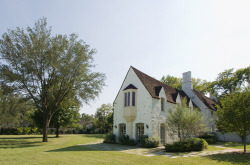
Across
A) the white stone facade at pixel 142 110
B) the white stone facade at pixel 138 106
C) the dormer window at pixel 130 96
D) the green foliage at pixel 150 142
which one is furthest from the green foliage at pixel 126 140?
the dormer window at pixel 130 96

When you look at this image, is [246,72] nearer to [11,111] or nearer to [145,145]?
[145,145]

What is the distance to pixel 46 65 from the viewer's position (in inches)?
890

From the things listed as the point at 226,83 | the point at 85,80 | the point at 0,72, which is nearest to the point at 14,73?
the point at 0,72

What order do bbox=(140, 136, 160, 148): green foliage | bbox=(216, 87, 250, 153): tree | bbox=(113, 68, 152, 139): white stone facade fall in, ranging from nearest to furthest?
1. bbox=(216, 87, 250, 153): tree
2. bbox=(140, 136, 160, 148): green foliage
3. bbox=(113, 68, 152, 139): white stone facade

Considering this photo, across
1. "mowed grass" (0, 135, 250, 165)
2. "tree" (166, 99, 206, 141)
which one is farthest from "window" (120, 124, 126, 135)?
"mowed grass" (0, 135, 250, 165)

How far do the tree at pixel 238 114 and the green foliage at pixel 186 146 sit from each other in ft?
9.29

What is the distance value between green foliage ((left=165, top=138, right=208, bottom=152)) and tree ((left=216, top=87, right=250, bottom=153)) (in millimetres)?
2831

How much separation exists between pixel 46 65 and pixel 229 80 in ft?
130

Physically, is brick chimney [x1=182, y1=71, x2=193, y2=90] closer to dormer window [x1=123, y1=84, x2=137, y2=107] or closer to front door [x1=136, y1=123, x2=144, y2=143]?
dormer window [x1=123, y1=84, x2=137, y2=107]

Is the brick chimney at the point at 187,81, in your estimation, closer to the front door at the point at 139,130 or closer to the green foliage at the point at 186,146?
the front door at the point at 139,130

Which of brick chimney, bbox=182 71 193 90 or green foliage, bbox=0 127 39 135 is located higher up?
brick chimney, bbox=182 71 193 90

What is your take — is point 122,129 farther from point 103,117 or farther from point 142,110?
point 103,117

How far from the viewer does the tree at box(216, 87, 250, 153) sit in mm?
14870

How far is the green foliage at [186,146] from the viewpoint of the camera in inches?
634
